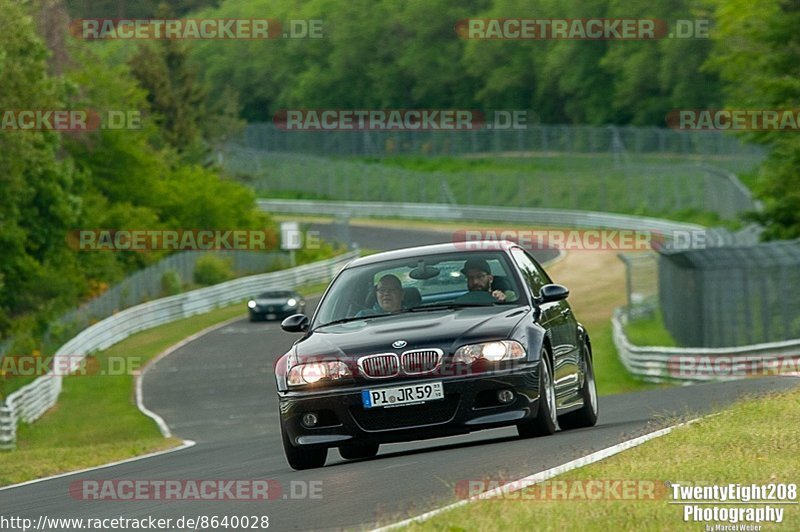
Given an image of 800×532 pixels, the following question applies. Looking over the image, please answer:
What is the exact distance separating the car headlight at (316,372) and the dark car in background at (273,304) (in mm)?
41684

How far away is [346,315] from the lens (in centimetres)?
1295

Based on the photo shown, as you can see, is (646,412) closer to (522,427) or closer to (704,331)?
(522,427)

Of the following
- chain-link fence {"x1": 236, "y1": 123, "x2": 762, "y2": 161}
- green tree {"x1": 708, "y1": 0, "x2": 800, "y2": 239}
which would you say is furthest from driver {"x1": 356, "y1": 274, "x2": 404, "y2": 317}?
chain-link fence {"x1": 236, "y1": 123, "x2": 762, "y2": 161}

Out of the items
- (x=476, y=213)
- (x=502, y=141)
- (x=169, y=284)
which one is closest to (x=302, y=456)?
(x=169, y=284)

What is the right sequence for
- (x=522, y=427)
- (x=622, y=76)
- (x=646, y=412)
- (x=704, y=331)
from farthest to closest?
1. (x=622, y=76)
2. (x=704, y=331)
3. (x=646, y=412)
4. (x=522, y=427)

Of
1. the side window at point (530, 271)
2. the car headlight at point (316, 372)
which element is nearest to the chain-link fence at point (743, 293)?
the side window at point (530, 271)

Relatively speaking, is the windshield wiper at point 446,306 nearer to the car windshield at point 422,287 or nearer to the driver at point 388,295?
the car windshield at point 422,287

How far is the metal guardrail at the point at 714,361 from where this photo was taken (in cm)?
3095

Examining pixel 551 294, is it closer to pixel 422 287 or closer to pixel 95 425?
pixel 422 287

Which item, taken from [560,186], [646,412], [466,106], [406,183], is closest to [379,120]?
[466,106]

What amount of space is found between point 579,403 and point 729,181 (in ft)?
165

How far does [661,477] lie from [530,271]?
4587mm

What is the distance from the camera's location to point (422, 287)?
1303cm

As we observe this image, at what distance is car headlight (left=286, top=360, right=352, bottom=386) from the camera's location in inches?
467
